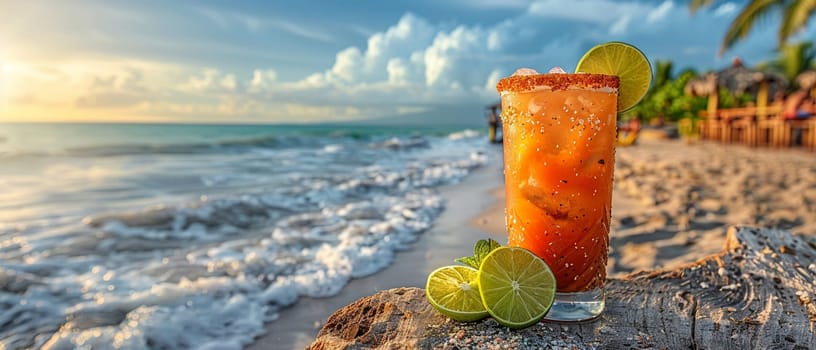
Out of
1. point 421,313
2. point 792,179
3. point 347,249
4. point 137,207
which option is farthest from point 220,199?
point 792,179

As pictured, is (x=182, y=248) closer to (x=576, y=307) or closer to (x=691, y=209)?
(x=576, y=307)

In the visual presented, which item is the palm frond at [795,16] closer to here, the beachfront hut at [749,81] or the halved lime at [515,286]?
the beachfront hut at [749,81]

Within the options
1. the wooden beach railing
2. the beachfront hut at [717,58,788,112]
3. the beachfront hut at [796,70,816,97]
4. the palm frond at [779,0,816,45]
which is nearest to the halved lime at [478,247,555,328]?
the wooden beach railing

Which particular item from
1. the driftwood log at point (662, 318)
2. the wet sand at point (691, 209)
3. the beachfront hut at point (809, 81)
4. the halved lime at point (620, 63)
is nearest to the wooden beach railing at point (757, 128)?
the beachfront hut at point (809, 81)

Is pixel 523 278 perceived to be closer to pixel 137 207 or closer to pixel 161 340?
pixel 161 340

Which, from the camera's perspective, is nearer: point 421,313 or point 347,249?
point 421,313
